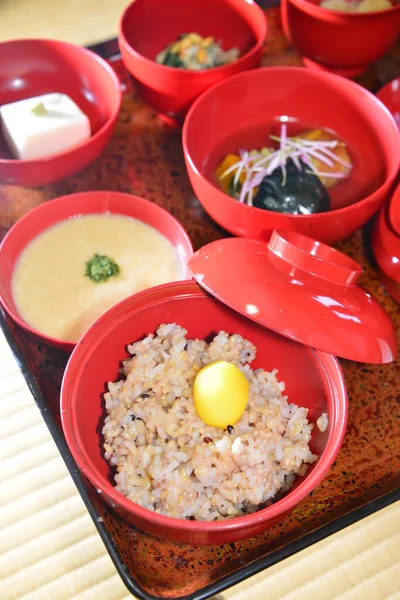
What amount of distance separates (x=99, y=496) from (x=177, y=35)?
61.7 inches

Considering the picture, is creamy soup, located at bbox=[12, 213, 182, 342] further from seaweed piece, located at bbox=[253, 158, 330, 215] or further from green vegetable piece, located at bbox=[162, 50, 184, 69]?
green vegetable piece, located at bbox=[162, 50, 184, 69]

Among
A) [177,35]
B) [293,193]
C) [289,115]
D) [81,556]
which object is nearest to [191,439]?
[81,556]

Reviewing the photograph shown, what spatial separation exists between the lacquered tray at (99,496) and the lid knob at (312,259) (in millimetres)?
330

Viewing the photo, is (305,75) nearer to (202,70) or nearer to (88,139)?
(202,70)

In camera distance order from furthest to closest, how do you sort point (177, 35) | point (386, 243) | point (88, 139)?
point (177, 35), point (88, 139), point (386, 243)

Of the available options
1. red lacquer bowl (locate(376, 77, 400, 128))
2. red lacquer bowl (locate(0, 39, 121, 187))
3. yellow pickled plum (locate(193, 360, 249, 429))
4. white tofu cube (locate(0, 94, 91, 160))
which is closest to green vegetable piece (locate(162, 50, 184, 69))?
red lacquer bowl (locate(0, 39, 121, 187))

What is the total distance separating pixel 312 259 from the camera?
124cm

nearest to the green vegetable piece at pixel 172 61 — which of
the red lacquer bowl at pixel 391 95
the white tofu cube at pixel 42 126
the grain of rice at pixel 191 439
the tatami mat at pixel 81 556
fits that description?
the white tofu cube at pixel 42 126

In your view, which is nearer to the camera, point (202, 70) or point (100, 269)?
point (100, 269)

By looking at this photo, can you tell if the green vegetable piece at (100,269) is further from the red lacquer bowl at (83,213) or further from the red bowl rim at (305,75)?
the red bowl rim at (305,75)

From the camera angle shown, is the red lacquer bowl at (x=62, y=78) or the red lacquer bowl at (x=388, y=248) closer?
the red lacquer bowl at (x=388, y=248)

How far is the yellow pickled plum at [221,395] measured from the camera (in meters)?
1.25

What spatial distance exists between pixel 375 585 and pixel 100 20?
222 centimetres

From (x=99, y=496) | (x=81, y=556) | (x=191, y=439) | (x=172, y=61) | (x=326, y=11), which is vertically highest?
(x=326, y=11)
